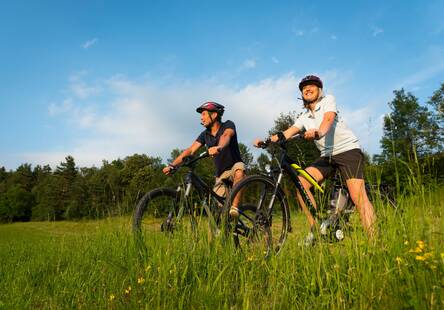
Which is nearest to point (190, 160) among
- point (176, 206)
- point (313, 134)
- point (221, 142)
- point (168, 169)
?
point (168, 169)

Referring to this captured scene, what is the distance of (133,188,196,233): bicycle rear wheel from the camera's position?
4.41 m

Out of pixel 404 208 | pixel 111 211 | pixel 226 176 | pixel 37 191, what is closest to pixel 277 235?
pixel 226 176

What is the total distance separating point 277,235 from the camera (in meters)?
4.46

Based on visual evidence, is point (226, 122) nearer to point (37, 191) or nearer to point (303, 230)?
point (303, 230)

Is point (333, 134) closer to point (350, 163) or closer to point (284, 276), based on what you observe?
point (350, 163)

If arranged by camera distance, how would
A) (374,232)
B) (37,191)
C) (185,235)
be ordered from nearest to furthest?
(374,232) < (185,235) < (37,191)

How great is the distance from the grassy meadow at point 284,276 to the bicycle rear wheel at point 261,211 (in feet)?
2.57

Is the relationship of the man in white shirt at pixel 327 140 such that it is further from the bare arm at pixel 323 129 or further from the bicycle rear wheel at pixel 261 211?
the bicycle rear wheel at pixel 261 211

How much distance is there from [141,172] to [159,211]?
63108mm

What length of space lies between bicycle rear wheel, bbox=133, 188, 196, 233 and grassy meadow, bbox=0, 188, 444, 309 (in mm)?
853

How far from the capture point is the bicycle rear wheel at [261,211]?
4.28m

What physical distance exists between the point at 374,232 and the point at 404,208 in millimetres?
447

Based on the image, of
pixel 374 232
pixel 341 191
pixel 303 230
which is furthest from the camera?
pixel 341 191

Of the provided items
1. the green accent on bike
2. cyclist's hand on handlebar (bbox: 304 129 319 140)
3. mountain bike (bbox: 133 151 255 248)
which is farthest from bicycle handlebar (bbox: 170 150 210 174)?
cyclist's hand on handlebar (bbox: 304 129 319 140)
